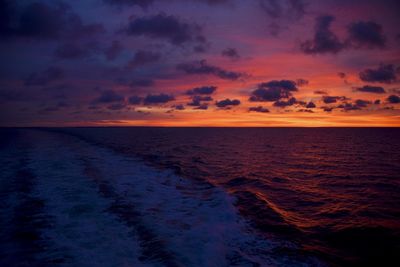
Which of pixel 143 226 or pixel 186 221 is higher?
pixel 143 226

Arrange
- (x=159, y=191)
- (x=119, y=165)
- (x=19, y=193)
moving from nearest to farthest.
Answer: (x=19, y=193) → (x=159, y=191) → (x=119, y=165)

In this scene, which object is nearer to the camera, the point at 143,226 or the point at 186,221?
the point at 143,226

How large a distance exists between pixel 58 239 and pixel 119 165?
49.6 ft

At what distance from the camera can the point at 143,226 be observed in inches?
387

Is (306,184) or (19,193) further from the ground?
(19,193)

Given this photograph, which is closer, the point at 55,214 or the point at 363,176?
the point at 55,214

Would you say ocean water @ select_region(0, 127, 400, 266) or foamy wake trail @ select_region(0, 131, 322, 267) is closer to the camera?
foamy wake trail @ select_region(0, 131, 322, 267)

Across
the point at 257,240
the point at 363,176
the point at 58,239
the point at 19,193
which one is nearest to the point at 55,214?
the point at 58,239

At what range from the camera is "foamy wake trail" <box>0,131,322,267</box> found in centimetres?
766

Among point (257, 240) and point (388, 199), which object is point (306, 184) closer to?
point (388, 199)

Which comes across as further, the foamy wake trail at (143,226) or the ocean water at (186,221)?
the ocean water at (186,221)

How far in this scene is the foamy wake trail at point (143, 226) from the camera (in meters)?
7.66

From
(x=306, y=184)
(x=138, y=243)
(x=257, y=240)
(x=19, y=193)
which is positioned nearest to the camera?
(x=138, y=243)

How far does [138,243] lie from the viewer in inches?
329
